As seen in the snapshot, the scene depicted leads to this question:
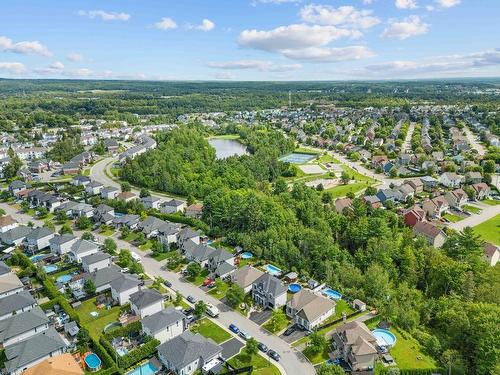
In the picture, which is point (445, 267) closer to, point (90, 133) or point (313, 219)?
point (313, 219)

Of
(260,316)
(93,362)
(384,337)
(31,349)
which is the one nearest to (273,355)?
(260,316)

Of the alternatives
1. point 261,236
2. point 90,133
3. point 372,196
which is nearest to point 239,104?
point 90,133

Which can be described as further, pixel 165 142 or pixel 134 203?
pixel 165 142

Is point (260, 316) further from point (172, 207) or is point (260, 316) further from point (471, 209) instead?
point (471, 209)

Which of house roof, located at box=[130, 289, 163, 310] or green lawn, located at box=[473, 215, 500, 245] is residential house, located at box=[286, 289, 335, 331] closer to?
house roof, located at box=[130, 289, 163, 310]

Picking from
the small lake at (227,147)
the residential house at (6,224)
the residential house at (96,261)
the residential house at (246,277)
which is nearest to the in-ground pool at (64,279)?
the residential house at (96,261)

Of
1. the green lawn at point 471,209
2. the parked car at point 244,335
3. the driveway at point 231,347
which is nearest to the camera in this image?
the driveway at point 231,347

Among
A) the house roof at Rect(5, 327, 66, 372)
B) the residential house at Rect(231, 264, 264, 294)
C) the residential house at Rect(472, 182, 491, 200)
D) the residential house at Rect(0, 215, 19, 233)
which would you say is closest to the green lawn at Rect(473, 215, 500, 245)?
the residential house at Rect(472, 182, 491, 200)

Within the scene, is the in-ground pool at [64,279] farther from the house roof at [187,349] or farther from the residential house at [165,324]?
the house roof at [187,349]
